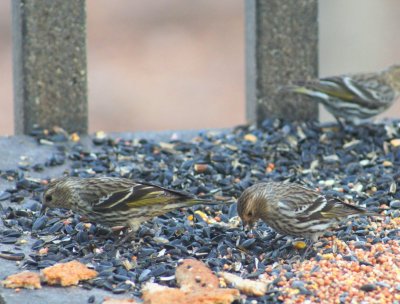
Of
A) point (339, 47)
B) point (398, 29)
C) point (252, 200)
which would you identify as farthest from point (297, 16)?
point (398, 29)

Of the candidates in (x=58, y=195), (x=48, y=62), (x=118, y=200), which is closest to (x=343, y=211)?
(x=118, y=200)

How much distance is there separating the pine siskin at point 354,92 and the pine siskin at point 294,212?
2381 mm

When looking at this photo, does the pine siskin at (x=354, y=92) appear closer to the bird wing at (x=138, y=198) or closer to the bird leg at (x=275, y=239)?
the bird leg at (x=275, y=239)

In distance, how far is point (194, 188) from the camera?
8344 millimetres

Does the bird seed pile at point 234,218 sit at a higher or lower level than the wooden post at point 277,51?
lower

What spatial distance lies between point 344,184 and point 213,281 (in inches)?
95.4

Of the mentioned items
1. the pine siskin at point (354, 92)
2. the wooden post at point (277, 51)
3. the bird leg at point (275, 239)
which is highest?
the wooden post at point (277, 51)

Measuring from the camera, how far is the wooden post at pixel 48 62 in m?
9.08

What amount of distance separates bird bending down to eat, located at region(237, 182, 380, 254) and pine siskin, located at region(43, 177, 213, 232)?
29cm

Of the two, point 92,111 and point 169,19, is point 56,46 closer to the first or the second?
point 92,111

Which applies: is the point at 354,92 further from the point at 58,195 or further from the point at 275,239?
the point at 58,195

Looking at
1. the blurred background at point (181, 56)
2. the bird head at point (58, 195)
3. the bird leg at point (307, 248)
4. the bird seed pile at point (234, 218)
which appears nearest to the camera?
the bird seed pile at point (234, 218)

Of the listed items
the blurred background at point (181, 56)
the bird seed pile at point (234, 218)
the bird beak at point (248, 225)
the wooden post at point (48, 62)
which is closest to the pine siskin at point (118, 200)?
the bird seed pile at point (234, 218)

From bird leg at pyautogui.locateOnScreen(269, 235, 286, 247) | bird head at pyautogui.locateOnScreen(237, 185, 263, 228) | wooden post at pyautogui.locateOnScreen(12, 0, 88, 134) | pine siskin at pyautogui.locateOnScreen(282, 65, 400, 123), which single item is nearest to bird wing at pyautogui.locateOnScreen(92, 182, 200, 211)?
bird head at pyautogui.locateOnScreen(237, 185, 263, 228)
